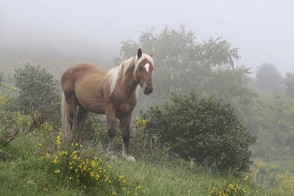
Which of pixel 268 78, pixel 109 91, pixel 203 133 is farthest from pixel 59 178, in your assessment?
pixel 268 78

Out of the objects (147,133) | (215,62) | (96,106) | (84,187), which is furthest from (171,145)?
(215,62)

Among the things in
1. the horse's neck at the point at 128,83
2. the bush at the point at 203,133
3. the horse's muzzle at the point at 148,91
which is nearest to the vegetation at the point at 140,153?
the bush at the point at 203,133

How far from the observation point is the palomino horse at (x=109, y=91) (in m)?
8.82

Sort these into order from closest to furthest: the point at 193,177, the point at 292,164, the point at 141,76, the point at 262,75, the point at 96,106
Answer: the point at 193,177 → the point at 141,76 → the point at 96,106 → the point at 292,164 → the point at 262,75

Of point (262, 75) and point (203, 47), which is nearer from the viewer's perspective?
point (203, 47)

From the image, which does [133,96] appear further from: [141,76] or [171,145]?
[171,145]

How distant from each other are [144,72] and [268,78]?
81.2 metres

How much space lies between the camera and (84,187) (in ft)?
17.4

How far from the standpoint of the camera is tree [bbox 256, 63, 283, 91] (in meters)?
82.7

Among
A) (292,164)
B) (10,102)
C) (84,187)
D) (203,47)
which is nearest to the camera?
(84,187)

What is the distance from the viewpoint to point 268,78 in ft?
277

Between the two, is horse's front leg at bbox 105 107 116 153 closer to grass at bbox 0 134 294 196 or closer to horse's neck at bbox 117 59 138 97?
horse's neck at bbox 117 59 138 97

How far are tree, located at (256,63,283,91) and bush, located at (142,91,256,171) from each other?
74.6 meters

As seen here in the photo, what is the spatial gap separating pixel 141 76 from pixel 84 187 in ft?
13.0
